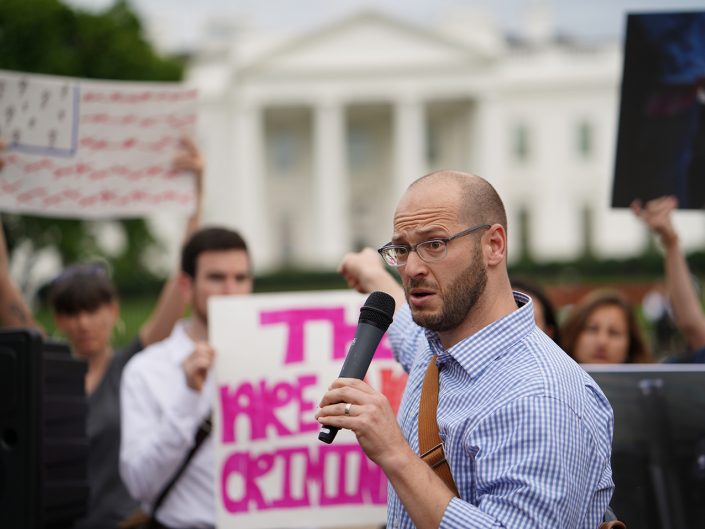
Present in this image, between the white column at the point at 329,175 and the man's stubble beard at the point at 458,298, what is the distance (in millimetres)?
49129

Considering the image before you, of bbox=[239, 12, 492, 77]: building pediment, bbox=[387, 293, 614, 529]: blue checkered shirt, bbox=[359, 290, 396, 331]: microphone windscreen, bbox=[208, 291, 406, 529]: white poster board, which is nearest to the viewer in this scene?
bbox=[387, 293, 614, 529]: blue checkered shirt

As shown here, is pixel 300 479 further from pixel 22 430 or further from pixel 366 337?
pixel 366 337

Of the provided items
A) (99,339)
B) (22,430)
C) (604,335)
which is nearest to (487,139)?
(604,335)

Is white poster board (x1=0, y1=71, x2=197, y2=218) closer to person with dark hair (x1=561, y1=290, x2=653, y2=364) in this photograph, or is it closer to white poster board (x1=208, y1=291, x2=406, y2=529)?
white poster board (x1=208, y1=291, x2=406, y2=529)

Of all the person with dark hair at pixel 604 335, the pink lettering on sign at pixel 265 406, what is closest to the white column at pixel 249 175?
the person with dark hair at pixel 604 335

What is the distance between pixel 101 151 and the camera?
178 inches

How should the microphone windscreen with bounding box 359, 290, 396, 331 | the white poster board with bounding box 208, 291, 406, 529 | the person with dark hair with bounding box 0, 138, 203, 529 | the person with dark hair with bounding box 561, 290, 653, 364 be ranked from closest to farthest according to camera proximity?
the microphone windscreen with bounding box 359, 290, 396, 331, the white poster board with bounding box 208, 291, 406, 529, the person with dark hair with bounding box 0, 138, 203, 529, the person with dark hair with bounding box 561, 290, 653, 364

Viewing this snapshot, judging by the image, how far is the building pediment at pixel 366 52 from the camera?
52.3m

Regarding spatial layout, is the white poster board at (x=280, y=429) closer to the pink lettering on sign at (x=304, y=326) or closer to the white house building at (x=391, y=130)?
the pink lettering on sign at (x=304, y=326)

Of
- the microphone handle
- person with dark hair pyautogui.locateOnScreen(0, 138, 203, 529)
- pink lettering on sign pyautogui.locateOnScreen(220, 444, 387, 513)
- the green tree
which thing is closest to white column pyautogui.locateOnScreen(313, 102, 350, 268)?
the green tree

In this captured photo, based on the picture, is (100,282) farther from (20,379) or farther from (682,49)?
(682,49)

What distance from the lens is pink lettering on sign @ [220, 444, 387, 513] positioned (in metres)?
3.26

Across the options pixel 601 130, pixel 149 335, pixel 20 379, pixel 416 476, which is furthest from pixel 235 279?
pixel 601 130

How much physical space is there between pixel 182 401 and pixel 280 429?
1.22 ft
